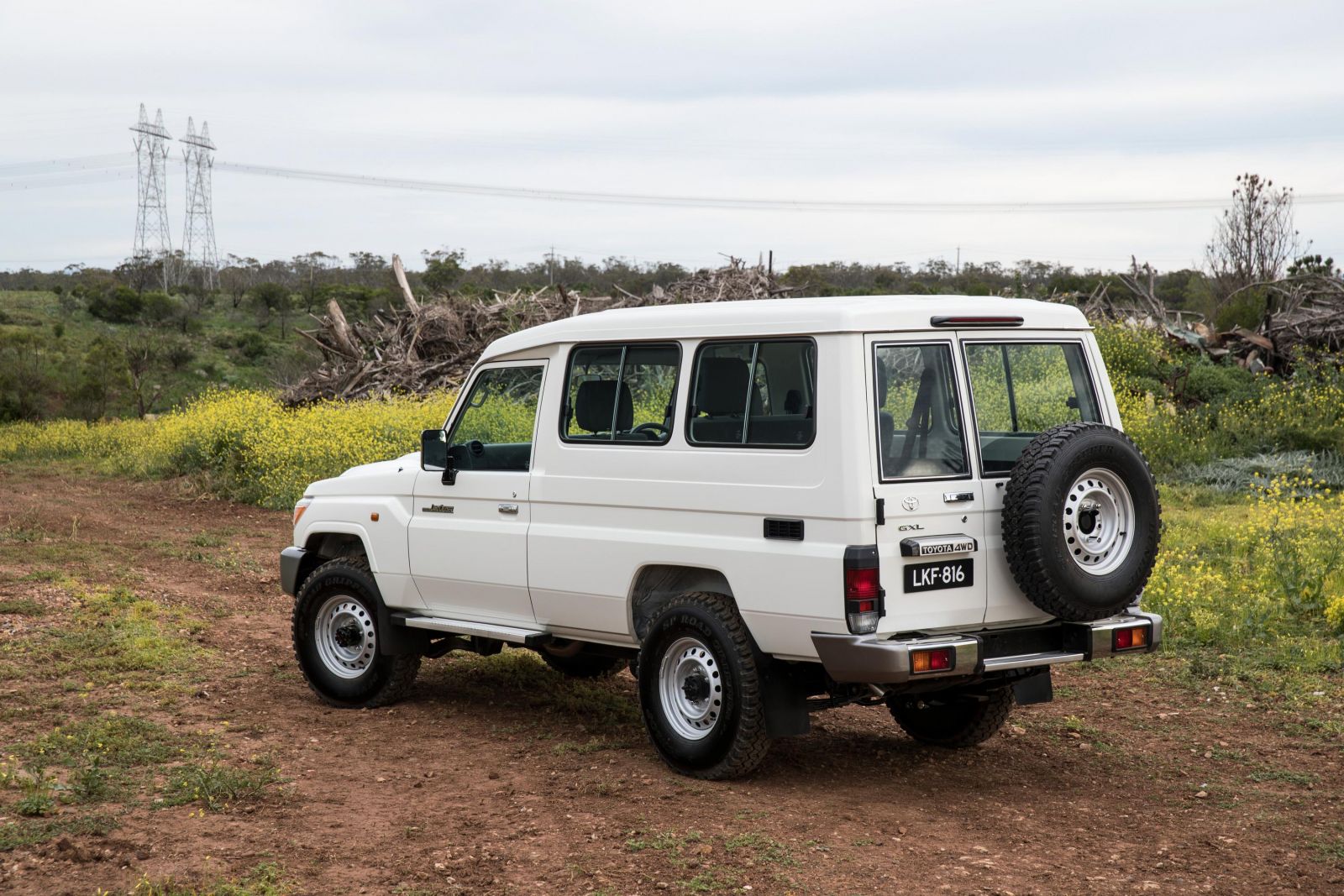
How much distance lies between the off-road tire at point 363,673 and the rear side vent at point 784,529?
3.05 metres

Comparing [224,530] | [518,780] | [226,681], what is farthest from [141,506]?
[518,780]

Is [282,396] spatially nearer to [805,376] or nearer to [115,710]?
[115,710]

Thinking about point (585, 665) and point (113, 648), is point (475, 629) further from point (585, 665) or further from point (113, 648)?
point (113, 648)

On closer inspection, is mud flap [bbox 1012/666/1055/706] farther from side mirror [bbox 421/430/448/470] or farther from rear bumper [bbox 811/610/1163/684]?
side mirror [bbox 421/430/448/470]

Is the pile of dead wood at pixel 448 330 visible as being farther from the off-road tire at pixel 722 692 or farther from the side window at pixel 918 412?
the side window at pixel 918 412

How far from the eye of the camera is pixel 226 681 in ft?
29.4

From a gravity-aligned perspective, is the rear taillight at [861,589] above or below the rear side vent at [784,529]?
below

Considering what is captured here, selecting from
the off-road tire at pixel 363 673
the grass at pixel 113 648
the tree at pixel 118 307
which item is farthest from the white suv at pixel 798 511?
the tree at pixel 118 307

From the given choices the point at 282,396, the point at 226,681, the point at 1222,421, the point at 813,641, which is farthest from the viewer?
the point at 282,396

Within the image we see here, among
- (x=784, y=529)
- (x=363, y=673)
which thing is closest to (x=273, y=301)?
(x=363, y=673)

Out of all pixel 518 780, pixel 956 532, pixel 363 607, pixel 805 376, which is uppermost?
pixel 805 376

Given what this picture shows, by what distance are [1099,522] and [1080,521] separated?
0.39 feet

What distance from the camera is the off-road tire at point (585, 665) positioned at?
8.79 meters

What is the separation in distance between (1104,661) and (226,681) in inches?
239
